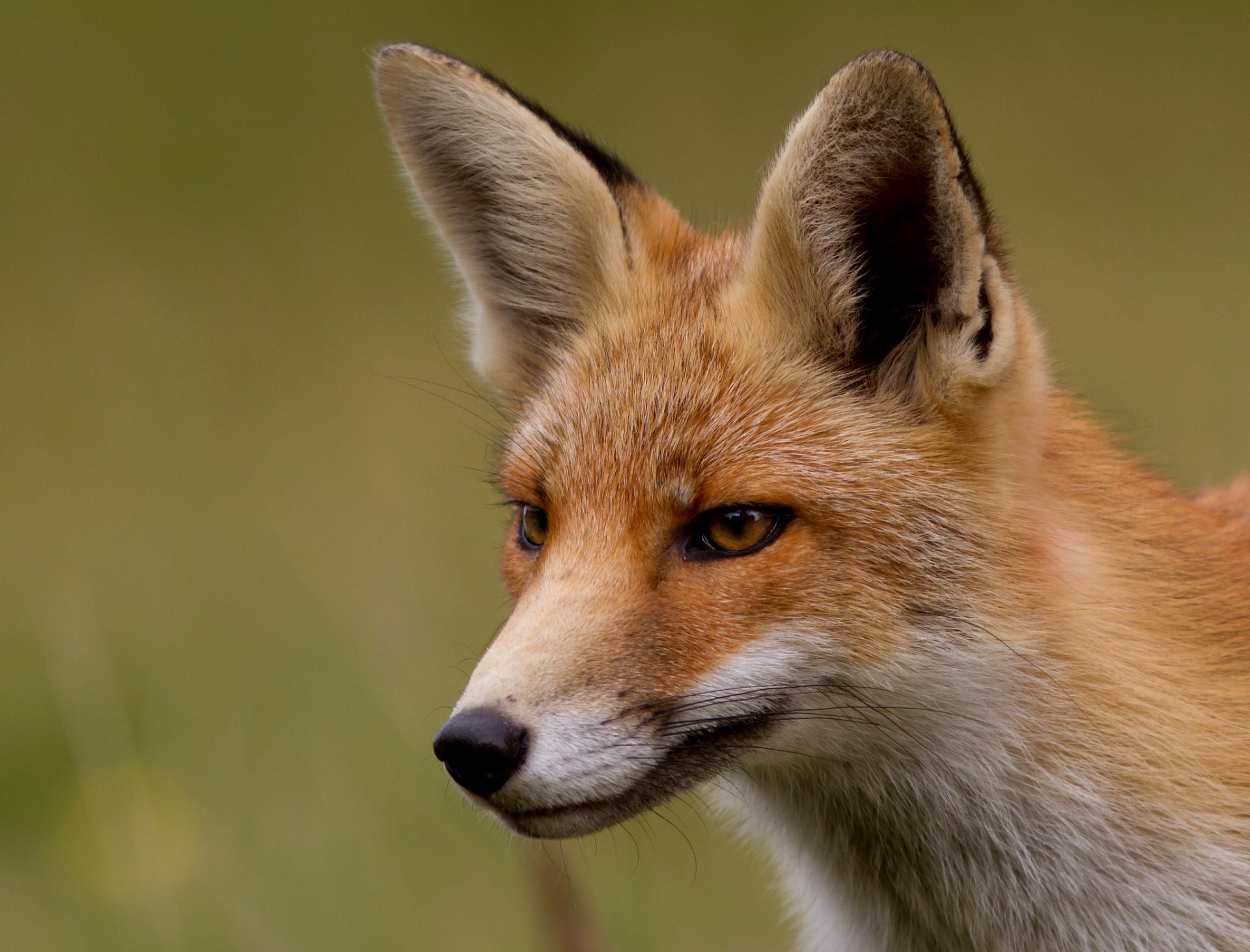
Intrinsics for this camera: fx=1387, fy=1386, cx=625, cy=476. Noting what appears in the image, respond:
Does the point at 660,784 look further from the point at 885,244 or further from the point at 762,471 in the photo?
the point at 885,244

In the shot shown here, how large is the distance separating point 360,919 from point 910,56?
3.77m

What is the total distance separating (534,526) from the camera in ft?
14.0

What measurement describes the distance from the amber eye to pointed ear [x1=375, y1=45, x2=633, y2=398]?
764 mm

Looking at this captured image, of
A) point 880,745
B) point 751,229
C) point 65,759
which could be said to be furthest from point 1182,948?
point 65,759

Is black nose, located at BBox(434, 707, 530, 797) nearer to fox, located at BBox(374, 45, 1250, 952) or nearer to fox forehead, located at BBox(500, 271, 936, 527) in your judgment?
fox, located at BBox(374, 45, 1250, 952)

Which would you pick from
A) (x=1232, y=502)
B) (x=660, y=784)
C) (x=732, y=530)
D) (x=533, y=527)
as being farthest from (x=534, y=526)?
(x=1232, y=502)

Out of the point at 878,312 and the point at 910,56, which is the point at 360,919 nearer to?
the point at 878,312

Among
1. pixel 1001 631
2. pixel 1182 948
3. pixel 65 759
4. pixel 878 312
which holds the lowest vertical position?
pixel 65 759

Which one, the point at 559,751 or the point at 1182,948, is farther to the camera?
the point at 1182,948

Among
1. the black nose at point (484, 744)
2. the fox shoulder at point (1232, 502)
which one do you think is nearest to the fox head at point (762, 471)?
the black nose at point (484, 744)

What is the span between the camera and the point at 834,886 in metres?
4.31

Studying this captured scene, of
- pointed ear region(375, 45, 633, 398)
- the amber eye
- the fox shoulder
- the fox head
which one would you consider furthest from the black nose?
the fox shoulder

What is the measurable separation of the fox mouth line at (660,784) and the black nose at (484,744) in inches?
6.5

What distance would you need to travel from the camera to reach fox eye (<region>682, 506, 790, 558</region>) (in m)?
3.69
